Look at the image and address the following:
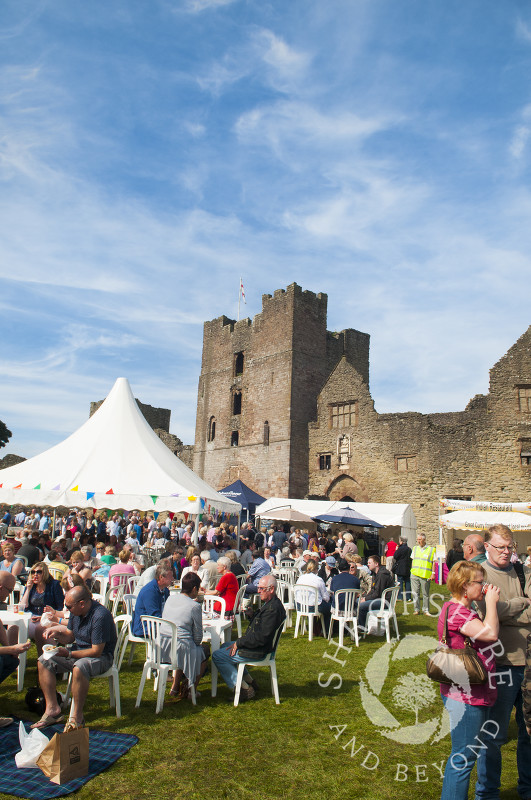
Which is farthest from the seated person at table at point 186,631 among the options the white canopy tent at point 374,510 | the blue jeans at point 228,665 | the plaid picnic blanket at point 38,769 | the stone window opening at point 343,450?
the stone window opening at point 343,450

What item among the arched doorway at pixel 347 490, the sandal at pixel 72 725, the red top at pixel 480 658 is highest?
the arched doorway at pixel 347 490

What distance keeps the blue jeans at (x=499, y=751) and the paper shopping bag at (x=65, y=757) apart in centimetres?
280

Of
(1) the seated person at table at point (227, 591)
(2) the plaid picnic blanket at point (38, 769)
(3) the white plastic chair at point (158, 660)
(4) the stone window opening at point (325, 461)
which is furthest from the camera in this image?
(4) the stone window opening at point (325, 461)

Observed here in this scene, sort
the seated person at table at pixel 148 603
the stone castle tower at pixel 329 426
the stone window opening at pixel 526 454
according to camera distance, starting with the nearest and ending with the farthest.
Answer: the seated person at table at pixel 148 603, the stone window opening at pixel 526 454, the stone castle tower at pixel 329 426

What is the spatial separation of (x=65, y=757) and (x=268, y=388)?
27280 millimetres

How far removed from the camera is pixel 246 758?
178 inches

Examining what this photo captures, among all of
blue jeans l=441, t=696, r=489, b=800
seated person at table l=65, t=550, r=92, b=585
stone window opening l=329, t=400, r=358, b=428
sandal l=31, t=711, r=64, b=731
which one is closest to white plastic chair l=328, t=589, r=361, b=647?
seated person at table l=65, t=550, r=92, b=585

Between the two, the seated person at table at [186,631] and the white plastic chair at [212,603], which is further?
the white plastic chair at [212,603]

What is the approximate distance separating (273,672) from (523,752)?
2.64 metres

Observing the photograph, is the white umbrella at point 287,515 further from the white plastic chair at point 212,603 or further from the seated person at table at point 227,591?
the white plastic chair at point 212,603

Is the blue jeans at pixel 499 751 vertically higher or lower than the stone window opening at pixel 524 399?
lower

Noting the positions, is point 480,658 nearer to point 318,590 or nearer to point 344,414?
point 318,590

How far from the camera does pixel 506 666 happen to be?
3.87 meters

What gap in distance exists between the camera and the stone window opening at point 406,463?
24750 mm
